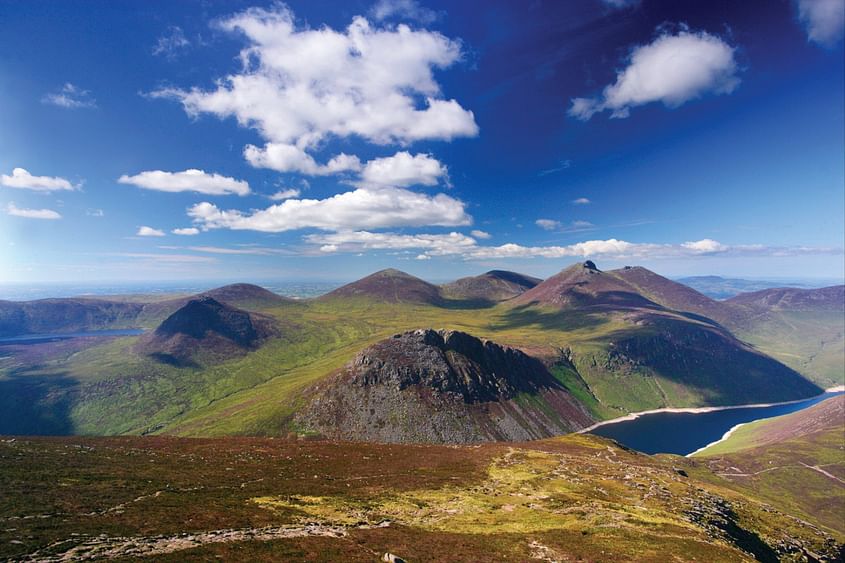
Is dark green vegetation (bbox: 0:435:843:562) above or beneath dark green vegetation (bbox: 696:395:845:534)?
above

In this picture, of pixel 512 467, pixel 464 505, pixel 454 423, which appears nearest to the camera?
pixel 464 505

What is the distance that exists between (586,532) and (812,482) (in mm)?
176478

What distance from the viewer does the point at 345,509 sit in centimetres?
5862

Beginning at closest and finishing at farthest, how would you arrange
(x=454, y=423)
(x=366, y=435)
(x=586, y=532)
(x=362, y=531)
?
(x=362, y=531)
(x=586, y=532)
(x=366, y=435)
(x=454, y=423)

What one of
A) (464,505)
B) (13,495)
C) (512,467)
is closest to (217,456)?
(13,495)

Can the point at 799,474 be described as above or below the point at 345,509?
below

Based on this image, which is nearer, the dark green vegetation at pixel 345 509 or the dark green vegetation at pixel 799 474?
the dark green vegetation at pixel 345 509

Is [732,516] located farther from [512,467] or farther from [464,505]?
[464,505]

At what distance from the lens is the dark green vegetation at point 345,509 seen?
41.3 metres

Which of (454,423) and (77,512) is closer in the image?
(77,512)

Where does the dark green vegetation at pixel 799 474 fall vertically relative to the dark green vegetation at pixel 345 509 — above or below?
below

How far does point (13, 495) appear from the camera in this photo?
47.6 m

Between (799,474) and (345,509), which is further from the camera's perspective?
(799,474)

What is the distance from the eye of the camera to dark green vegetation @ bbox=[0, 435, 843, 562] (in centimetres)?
4128
